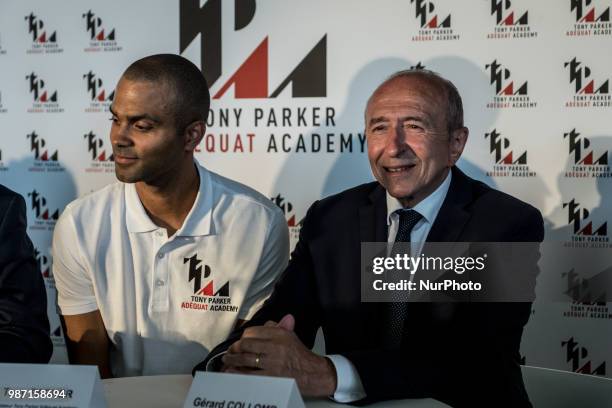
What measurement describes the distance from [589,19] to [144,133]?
1595 millimetres

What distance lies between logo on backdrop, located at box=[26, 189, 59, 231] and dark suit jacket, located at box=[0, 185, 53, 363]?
51.4 inches

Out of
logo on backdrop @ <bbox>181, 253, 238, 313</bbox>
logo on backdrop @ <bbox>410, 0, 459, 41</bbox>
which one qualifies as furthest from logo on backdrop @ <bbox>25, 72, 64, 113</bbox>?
logo on backdrop @ <bbox>410, 0, 459, 41</bbox>

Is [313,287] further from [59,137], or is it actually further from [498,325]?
[59,137]

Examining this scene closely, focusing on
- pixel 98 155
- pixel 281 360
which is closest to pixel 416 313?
pixel 281 360

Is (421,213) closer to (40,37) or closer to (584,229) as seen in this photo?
(584,229)

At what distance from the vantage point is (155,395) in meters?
1.50

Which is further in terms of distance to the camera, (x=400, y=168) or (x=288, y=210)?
(x=288, y=210)

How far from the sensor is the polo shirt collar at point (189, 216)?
2.37 metres

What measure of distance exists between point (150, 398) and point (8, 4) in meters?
2.38

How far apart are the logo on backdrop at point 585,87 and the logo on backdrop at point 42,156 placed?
2.04m

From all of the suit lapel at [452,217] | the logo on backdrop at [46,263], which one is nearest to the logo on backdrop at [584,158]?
the suit lapel at [452,217]

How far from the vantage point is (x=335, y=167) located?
9.77 feet

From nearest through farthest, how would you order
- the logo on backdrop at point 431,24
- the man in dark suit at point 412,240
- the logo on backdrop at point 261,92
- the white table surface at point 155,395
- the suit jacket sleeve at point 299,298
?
the white table surface at point 155,395
the man in dark suit at point 412,240
the suit jacket sleeve at point 299,298
the logo on backdrop at point 431,24
the logo on backdrop at point 261,92
